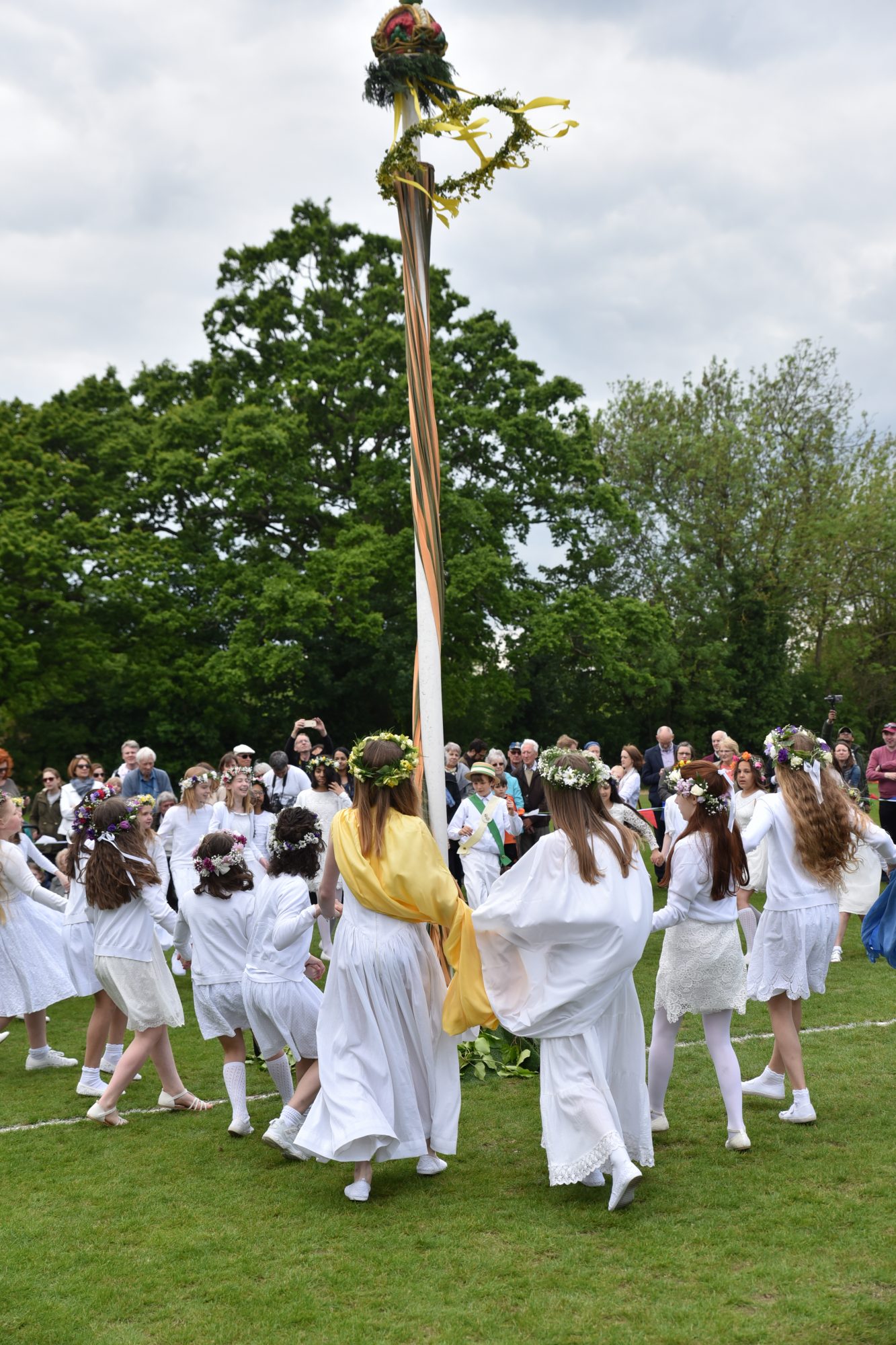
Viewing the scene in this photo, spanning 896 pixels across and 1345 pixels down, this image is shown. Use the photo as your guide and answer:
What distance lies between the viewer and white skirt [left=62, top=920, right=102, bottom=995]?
8148mm

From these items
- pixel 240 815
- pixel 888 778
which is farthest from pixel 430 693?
pixel 888 778

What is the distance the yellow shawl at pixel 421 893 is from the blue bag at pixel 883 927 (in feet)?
6.56

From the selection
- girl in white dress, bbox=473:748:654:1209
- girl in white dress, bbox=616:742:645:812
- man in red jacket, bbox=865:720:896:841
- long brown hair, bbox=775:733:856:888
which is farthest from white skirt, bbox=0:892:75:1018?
man in red jacket, bbox=865:720:896:841

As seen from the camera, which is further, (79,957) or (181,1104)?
(79,957)

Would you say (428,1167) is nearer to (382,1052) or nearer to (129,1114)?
(382,1052)

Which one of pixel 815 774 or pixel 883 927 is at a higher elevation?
pixel 815 774

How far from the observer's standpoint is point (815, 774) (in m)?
6.45

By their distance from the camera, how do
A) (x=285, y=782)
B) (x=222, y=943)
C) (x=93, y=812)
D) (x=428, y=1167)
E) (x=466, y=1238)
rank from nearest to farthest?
(x=466, y=1238) → (x=428, y=1167) → (x=222, y=943) → (x=93, y=812) → (x=285, y=782)

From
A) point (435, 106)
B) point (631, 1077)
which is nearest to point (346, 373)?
point (435, 106)

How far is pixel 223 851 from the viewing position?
6629mm

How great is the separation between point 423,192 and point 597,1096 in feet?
17.8

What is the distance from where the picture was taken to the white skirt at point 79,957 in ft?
26.7

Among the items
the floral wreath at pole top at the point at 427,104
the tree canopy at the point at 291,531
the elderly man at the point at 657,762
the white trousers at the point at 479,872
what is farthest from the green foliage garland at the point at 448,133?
the tree canopy at the point at 291,531

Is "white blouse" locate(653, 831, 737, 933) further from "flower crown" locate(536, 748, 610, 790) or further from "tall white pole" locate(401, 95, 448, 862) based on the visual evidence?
"tall white pole" locate(401, 95, 448, 862)
